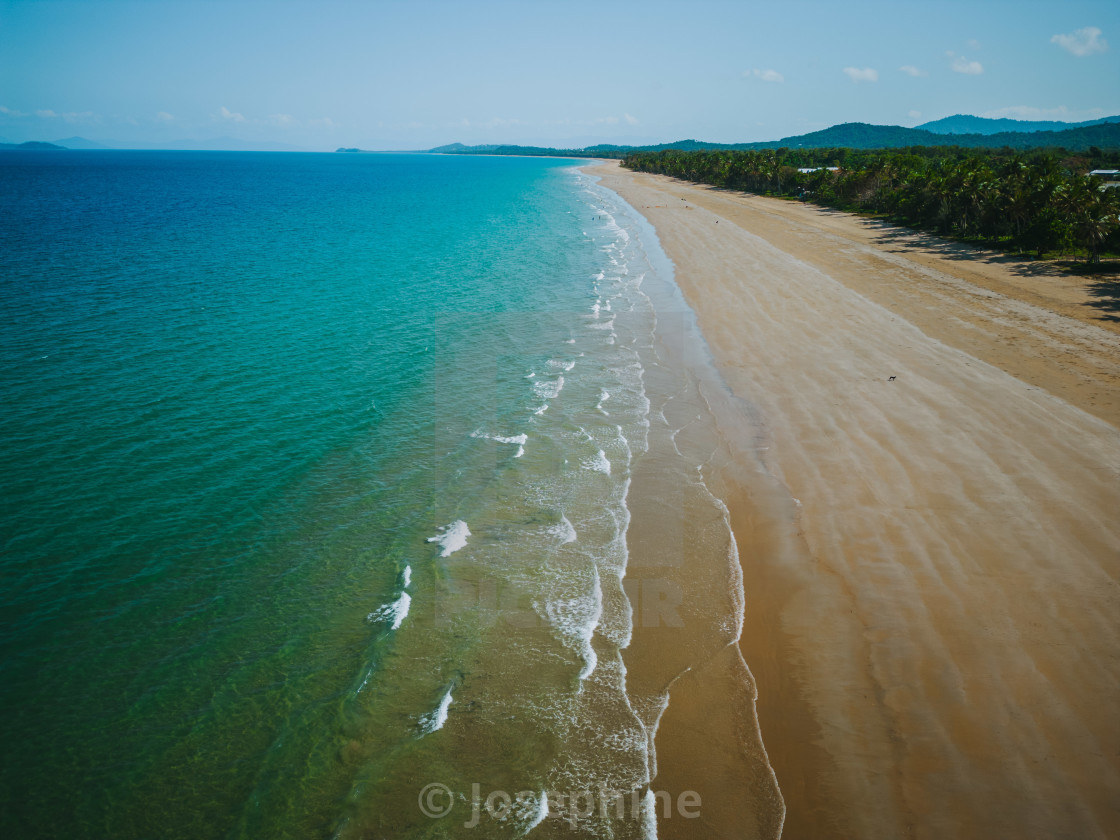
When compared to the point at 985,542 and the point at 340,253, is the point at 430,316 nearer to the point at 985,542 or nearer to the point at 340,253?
the point at 340,253

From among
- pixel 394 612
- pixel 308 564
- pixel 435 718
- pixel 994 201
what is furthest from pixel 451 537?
pixel 994 201

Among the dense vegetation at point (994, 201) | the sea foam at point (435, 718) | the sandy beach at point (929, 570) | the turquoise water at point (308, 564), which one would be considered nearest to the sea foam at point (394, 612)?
the turquoise water at point (308, 564)

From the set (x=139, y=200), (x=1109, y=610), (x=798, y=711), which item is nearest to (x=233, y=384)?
(x=798, y=711)

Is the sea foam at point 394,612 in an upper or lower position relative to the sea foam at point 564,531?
lower

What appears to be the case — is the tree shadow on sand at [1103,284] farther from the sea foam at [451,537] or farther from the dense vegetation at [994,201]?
the sea foam at [451,537]

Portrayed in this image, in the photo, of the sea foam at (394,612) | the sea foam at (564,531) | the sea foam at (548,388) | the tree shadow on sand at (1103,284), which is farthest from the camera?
the tree shadow on sand at (1103,284)

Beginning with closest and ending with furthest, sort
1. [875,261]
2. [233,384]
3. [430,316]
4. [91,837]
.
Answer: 1. [91,837]
2. [233,384]
3. [430,316]
4. [875,261]
